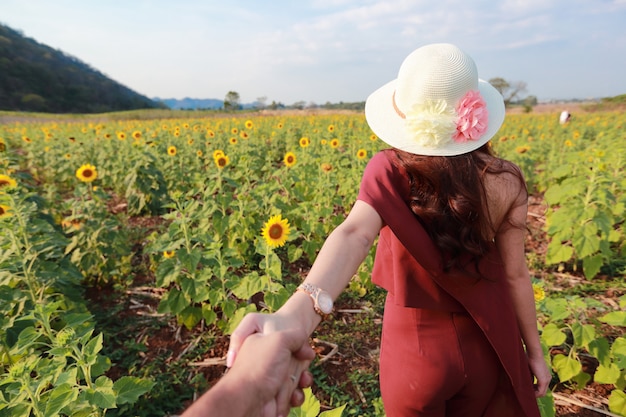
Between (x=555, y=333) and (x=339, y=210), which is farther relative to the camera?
(x=339, y=210)

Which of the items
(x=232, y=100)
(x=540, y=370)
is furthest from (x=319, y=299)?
(x=232, y=100)

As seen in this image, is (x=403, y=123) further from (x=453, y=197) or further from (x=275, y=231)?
(x=275, y=231)

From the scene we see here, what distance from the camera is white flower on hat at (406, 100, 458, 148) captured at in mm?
1066

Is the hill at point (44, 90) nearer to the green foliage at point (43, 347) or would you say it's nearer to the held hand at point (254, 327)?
the green foliage at point (43, 347)

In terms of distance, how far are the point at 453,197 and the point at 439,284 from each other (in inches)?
13.2

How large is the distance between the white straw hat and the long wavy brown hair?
41 mm

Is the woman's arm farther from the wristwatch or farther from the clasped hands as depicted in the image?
the clasped hands

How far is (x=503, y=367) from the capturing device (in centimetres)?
134

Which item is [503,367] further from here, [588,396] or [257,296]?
[257,296]

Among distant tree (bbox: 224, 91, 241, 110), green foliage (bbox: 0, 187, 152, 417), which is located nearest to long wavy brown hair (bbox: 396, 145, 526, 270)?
green foliage (bbox: 0, 187, 152, 417)

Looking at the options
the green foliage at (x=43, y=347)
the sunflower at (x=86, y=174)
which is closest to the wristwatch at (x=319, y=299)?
the green foliage at (x=43, y=347)

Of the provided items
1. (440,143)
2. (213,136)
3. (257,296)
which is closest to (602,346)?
(440,143)

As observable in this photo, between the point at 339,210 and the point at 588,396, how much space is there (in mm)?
3882

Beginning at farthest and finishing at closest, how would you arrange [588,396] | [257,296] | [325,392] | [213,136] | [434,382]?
[213,136]
[257,296]
[325,392]
[588,396]
[434,382]
